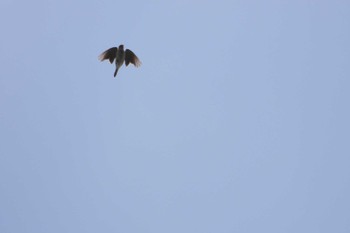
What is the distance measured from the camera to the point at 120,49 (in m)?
19.7

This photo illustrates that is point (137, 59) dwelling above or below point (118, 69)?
above

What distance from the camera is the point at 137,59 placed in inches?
795

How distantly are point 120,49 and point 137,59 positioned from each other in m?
1.18

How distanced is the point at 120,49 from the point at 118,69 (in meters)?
1.36

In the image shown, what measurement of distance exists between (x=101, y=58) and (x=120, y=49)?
1311 mm

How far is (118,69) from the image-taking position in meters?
19.2

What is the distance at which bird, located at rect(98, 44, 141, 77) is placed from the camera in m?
19.8

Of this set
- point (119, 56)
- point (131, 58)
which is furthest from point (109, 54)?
point (131, 58)

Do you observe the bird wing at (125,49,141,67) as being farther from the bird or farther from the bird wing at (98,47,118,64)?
the bird wing at (98,47,118,64)

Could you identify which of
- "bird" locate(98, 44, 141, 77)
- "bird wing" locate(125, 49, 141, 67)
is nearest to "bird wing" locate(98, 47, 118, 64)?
"bird" locate(98, 44, 141, 77)

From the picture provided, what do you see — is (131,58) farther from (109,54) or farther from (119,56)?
(109,54)

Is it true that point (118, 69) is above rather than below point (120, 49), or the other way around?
below

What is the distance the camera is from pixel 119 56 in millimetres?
19844

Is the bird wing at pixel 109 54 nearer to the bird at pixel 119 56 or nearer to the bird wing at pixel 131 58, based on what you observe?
the bird at pixel 119 56
